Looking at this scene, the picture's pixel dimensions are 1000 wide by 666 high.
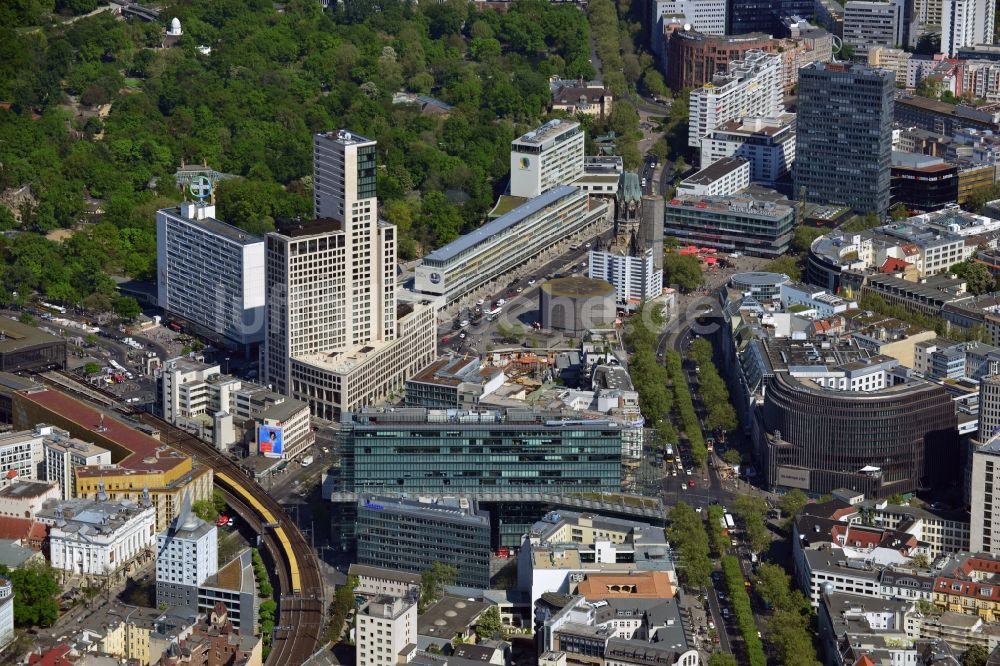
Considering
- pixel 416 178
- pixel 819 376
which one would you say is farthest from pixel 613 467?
pixel 416 178

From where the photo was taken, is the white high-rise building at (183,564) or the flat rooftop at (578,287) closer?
the white high-rise building at (183,564)

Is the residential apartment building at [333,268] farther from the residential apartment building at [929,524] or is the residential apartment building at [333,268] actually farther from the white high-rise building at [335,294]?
the residential apartment building at [929,524]

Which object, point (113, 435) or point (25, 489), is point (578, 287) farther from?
point (25, 489)

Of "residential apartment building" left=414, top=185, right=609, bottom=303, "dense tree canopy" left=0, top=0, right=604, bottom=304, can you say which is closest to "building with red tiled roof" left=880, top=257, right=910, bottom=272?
"residential apartment building" left=414, top=185, right=609, bottom=303

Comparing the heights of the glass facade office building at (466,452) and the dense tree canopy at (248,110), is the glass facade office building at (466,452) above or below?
below

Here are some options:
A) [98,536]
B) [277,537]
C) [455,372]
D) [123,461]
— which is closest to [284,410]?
[455,372]

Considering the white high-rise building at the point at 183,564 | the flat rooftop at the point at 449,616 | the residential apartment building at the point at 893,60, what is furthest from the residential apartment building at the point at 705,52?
the white high-rise building at the point at 183,564
